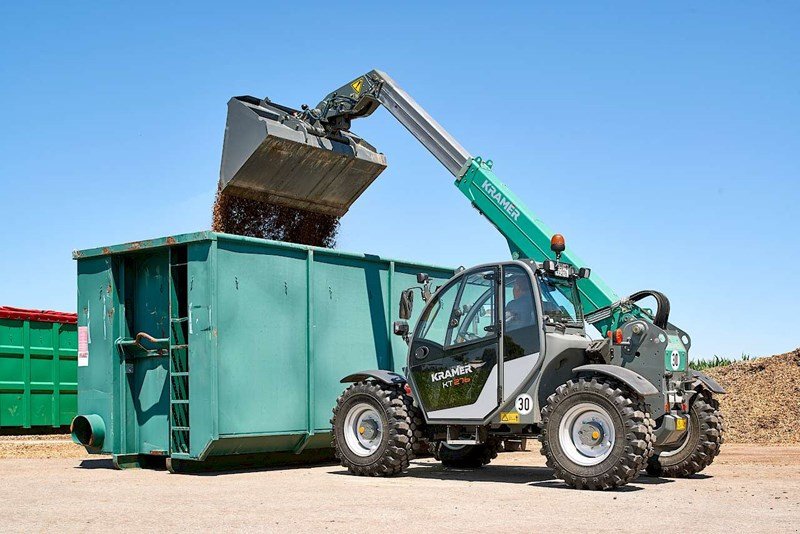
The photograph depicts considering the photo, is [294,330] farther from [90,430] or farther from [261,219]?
[90,430]

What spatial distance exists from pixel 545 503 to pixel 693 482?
2603mm

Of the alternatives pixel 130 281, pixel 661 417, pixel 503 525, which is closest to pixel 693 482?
pixel 661 417

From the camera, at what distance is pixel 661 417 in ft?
31.3

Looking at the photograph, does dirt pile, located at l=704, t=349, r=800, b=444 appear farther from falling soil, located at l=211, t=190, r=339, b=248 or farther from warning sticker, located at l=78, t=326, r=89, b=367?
warning sticker, located at l=78, t=326, r=89, b=367

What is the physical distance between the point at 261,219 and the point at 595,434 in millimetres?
6188

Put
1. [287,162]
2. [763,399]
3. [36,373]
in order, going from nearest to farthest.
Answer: [287,162]
[36,373]
[763,399]

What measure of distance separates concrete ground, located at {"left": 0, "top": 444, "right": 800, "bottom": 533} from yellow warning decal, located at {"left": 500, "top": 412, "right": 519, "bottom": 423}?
653 millimetres

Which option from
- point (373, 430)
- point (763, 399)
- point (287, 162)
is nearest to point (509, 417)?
point (373, 430)

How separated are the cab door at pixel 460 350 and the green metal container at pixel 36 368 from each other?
383 inches

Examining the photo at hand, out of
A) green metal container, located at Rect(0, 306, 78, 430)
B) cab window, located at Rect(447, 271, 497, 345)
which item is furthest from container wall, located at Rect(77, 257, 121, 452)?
green metal container, located at Rect(0, 306, 78, 430)

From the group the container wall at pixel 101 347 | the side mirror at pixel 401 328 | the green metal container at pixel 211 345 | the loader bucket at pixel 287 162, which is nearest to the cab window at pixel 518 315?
the side mirror at pixel 401 328

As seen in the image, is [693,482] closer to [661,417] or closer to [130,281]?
[661,417]

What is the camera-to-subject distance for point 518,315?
32.8 feet

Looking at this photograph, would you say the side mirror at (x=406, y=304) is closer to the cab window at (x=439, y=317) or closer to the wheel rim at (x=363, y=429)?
the cab window at (x=439, y=317)
